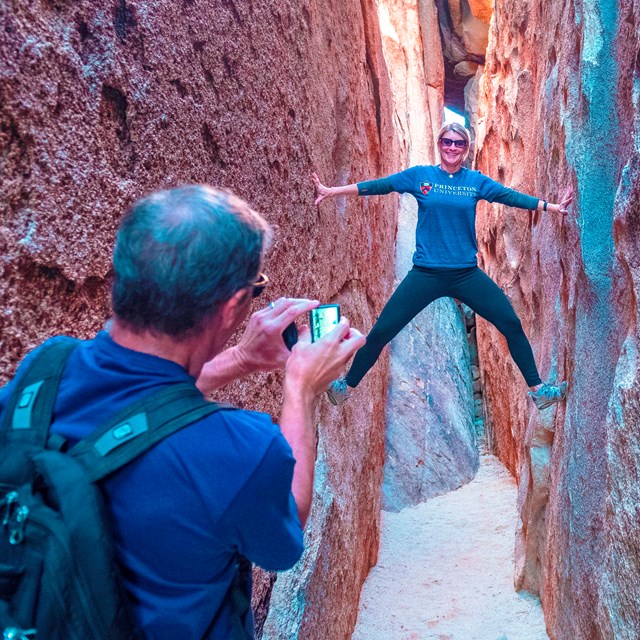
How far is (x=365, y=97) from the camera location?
621cm

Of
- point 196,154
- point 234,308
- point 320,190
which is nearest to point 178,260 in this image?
point 234,308

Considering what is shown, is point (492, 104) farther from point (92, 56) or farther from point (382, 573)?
Result: point (92, 56)

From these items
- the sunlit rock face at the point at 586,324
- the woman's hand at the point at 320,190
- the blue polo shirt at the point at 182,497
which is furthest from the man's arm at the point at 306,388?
the woman's hand at the point at 320,190

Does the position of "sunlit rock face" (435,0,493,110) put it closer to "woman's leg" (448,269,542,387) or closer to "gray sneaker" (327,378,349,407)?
"woman's leg" (448,269,542,387)

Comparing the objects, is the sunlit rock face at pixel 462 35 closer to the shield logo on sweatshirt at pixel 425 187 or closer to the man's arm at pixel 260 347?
the shield logo on sweatshirt at pixel 425 187

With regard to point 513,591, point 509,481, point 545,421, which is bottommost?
point 509,481

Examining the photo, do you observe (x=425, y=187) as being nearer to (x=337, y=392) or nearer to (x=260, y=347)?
(x=337, y=392)

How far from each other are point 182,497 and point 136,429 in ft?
0.40

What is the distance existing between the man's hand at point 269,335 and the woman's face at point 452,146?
110 inches

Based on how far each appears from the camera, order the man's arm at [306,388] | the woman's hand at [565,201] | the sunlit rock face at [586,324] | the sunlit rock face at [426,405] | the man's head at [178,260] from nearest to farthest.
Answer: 1. the man's head at [178,260]
2. the man's arm at [306,388]
3. the sunlit rock face at [586,324]
4. the woman's hand at [565,201]
5. the sunlit rock face at [426,405]

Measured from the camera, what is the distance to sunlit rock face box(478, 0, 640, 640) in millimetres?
2266

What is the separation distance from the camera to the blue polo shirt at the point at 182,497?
2.98 ft

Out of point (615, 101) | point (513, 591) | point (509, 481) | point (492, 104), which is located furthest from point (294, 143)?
point (492, 104)

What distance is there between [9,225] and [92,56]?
1.87 feet
